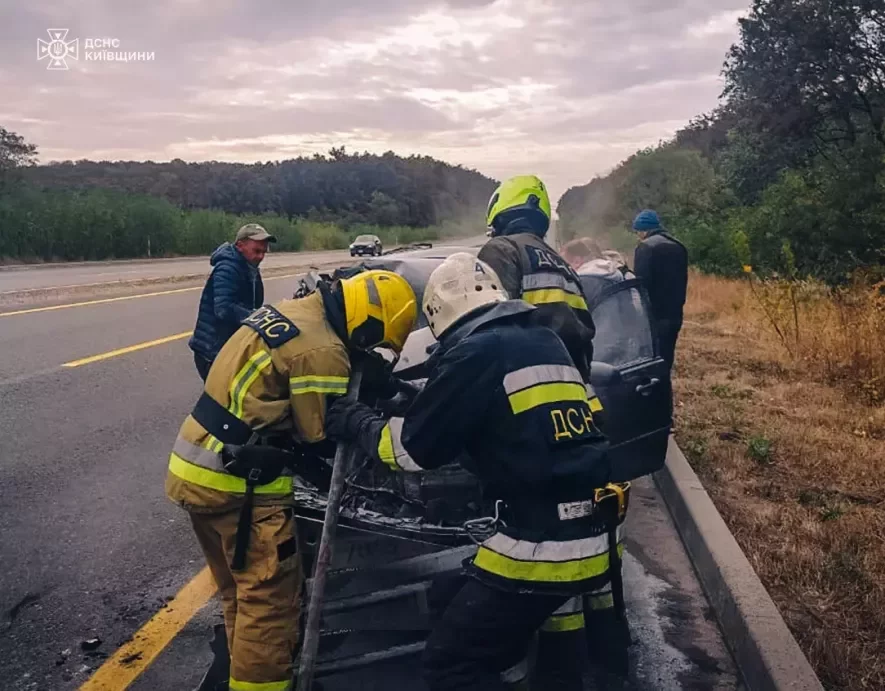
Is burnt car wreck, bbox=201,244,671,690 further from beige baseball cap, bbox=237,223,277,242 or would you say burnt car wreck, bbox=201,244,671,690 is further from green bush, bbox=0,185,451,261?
green bush, bbox=0,185,451,261

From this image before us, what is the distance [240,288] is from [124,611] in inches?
111

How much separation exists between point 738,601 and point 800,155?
21.0 meters

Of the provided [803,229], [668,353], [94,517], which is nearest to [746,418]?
[668,353]

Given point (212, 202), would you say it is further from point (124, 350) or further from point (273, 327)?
point (273, 327)

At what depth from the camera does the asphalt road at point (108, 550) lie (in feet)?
12.2

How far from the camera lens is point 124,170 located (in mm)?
80500

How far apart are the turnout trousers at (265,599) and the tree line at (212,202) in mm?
24004

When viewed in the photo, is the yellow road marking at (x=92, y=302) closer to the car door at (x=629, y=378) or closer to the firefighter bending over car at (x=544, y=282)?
the car door at (x=629, y=378)

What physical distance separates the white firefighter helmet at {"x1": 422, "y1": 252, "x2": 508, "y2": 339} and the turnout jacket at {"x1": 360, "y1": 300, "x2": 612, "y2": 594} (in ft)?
0.16

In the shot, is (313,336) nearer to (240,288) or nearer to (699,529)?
(699,529)

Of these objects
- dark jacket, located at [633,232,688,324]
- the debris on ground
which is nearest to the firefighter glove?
the debris on ground

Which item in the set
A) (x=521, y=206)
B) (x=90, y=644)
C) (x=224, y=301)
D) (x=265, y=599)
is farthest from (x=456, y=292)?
(x=224, y=301)

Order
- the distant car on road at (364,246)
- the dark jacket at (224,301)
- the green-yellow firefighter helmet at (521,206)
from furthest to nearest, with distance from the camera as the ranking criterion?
the distant car on road at (364,246), the dark jacket at (224,301), the green-yellow firefighter helmet at (521,206)

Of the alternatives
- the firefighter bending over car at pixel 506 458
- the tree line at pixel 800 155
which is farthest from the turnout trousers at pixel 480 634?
the tree line at pixel 800 155
